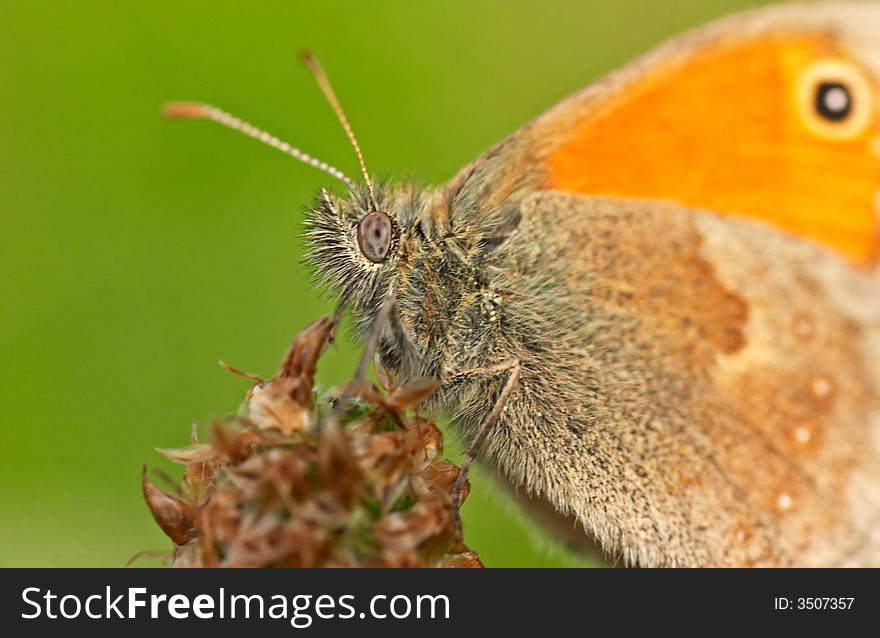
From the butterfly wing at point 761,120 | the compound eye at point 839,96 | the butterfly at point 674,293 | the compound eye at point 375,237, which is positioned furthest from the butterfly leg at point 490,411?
the compound eye at point 839,96

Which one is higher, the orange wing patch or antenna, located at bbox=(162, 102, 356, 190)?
antenna, located at bbox=(162, 102, 356, 190)

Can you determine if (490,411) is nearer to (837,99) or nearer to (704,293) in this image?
(704,293)

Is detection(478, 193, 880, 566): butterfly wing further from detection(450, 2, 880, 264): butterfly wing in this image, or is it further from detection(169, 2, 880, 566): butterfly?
detection(450, 2, 880, 264): butterfly wing

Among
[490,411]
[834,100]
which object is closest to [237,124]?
[490,411]

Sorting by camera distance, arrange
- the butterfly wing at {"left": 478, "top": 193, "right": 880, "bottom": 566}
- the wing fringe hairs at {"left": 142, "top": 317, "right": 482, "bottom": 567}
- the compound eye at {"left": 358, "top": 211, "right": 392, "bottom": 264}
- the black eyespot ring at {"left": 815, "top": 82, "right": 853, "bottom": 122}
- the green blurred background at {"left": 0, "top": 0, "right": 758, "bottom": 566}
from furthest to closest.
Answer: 1. the green blurred background at {"left": 0, "top": 0, "right": 758, "bottom": 566}
2. the compound eye at {"left": 358, "top": 211, "right": 392, "bottom": 264}
3. the butterfly wing at {"left": 478, "top": 193, "right": 880, "bottom": 566}
4. the black eyespot ring at {"left": 815, "top": 82, "right": 853, "bottom": 122}
5. the wing fringe hairs at {"left": 142, "top": 317, "right": 482, "bottom": 567}

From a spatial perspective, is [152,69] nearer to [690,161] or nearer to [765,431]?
[690,161]

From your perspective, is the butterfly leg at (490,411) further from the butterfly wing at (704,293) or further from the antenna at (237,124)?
the antenna at (237,124)

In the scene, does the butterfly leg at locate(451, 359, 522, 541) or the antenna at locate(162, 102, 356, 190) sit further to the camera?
the antenna at locate(162, 102, 356, 190)

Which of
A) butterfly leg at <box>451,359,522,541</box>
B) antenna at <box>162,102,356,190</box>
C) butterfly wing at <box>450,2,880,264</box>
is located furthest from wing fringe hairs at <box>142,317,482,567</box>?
butterfly wing at <box>450,2,880,264</box>
